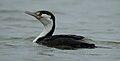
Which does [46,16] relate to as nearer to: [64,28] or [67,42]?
[67,42]

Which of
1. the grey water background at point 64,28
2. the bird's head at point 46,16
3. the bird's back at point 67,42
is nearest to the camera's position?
the grey water background at point 64,28

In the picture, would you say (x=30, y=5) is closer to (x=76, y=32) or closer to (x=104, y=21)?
(x=104, y=21)

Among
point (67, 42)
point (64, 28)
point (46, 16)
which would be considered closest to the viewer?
point (67, 42)

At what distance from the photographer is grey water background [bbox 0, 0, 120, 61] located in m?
16.5

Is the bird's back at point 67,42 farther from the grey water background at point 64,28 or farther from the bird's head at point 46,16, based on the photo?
the bird's head at point 46,16

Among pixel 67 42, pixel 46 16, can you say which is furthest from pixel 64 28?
pixel 67 42

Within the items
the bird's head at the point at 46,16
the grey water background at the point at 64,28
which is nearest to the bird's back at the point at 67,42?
the grey water background at the point at 64,28

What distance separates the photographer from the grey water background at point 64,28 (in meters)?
16.5

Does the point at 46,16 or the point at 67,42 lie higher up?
the point at 46,16

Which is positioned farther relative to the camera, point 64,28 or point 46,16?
point 64,28

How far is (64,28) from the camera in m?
23.5

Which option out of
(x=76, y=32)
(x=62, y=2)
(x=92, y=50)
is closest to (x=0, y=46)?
(x=92, y=50)

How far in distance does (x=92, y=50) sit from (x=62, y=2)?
15995 millimetres

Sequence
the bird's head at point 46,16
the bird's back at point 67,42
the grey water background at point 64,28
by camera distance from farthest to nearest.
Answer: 1. the bird's head at point 46,16
2. the bird's back at point 67,42
3. the grey water background at point 64,28
